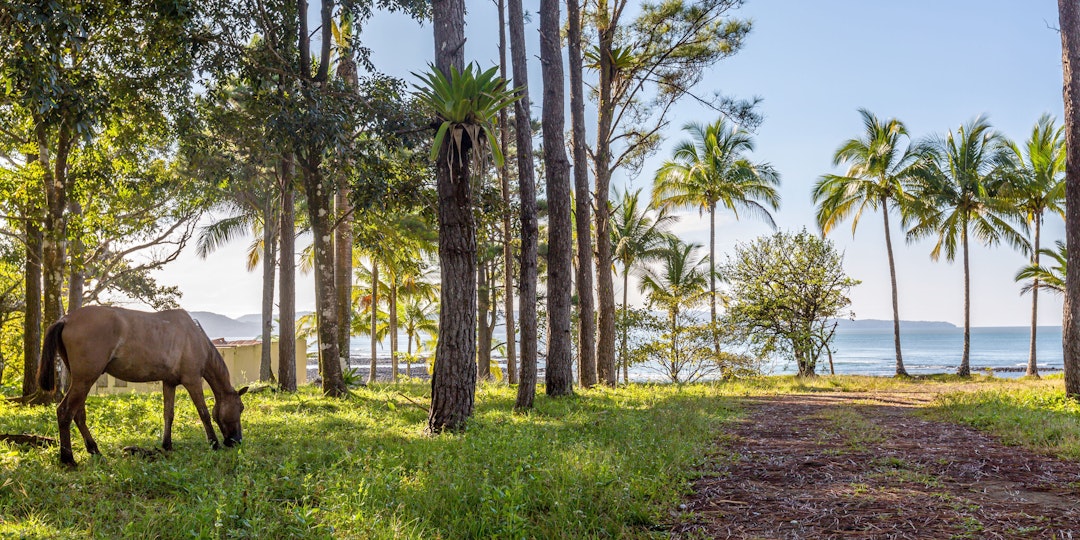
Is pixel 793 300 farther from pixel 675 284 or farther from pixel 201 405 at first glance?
pixel 201 405

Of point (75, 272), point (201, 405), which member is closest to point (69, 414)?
point (201, 405)

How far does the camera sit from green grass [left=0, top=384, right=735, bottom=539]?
3.89 meters

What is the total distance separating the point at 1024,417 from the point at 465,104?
8.68 meters

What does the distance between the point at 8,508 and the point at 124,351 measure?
202 centimetres

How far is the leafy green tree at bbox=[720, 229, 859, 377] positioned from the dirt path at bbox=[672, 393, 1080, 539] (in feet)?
41.5

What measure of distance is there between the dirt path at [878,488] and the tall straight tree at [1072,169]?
5.22 meters

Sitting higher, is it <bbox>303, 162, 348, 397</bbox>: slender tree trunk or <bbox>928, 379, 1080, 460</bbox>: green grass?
<bbox>303, 162, 348, 397</bbox>: slender tree trunk

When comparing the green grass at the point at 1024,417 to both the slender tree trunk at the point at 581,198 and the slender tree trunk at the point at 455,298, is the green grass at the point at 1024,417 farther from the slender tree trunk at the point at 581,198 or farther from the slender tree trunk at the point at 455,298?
the slender tree trunk at the point at 581,198

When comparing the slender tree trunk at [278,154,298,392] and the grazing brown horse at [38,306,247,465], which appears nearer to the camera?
the grazing brown horse at [38,306,247,465]

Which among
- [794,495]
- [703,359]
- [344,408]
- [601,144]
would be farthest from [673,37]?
[794,495]

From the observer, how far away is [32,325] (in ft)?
33.3

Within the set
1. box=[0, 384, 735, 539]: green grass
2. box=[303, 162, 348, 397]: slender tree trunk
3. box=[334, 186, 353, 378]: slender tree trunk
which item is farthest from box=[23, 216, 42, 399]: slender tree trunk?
box=[334, 186, 353, 378]: slender tree trunk

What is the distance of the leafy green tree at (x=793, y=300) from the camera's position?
21000 millimetres

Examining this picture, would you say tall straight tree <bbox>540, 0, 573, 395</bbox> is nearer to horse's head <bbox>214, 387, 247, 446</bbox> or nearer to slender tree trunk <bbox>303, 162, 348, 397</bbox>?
slender tree trunk <bbox>303, 162, 348, 397</bbox>
